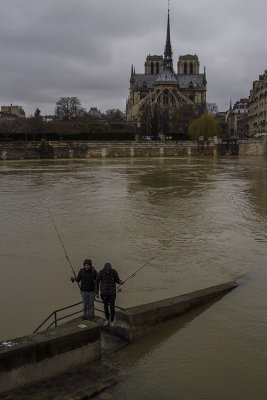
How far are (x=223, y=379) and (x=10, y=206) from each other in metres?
18.6

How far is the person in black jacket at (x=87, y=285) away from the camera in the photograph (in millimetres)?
8344

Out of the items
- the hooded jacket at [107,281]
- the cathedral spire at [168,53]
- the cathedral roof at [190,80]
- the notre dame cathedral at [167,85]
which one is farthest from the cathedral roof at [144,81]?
the hooded jacket at [107,281]

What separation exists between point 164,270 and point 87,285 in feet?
14.4

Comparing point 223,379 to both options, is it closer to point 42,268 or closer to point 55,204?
point 42,268

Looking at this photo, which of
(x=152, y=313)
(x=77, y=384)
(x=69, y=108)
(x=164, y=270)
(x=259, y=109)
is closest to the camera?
(x=77, y=384)

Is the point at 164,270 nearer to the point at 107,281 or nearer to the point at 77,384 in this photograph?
the point at 107,281

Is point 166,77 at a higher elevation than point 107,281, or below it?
higher

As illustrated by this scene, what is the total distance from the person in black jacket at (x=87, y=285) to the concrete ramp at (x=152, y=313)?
581mm

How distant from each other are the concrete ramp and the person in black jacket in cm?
58

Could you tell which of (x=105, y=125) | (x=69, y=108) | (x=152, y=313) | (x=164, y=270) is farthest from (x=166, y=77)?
(x=152, y=313)

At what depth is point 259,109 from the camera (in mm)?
→ 94375

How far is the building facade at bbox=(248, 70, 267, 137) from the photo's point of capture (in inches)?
3501

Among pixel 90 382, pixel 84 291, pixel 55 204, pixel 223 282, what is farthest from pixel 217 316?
pixel 55 204

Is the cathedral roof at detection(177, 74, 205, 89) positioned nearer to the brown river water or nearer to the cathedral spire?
the cathedral spire
